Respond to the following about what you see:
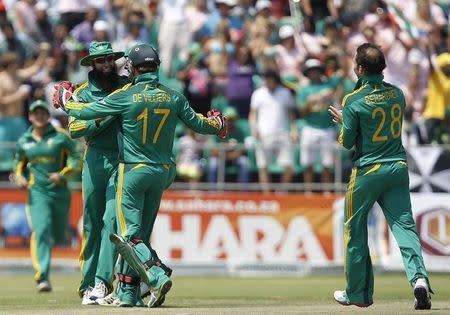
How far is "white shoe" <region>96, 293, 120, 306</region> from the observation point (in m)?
14.2

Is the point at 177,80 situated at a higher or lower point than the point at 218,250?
higher

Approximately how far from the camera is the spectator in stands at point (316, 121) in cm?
2302

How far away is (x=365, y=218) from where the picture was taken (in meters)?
13.5

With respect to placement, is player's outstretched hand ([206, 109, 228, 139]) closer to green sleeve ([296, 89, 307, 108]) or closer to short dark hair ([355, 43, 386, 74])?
short dark hair ([355, 43, 386, 74])

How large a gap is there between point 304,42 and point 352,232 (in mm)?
12889

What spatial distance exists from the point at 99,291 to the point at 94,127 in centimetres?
190

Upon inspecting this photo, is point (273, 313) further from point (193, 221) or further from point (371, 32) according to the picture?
point (371, 32)

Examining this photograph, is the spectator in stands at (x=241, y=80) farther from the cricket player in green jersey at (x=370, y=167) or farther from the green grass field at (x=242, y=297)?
→ the cricket player in green jersey at (x=370, y=167)

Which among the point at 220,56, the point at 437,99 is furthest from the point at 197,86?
the point at 437,99

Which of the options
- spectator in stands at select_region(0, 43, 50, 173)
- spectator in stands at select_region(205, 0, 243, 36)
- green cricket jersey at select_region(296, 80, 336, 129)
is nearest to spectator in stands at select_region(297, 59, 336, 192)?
green cricket jersey at select_region(296, 80, 336, 129)

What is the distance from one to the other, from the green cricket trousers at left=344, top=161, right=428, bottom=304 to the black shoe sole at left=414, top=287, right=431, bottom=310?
297 mm

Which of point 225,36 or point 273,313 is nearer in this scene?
point 273,313

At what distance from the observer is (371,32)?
25.5 metres

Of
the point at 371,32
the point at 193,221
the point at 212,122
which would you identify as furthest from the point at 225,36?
the point at 212,122
